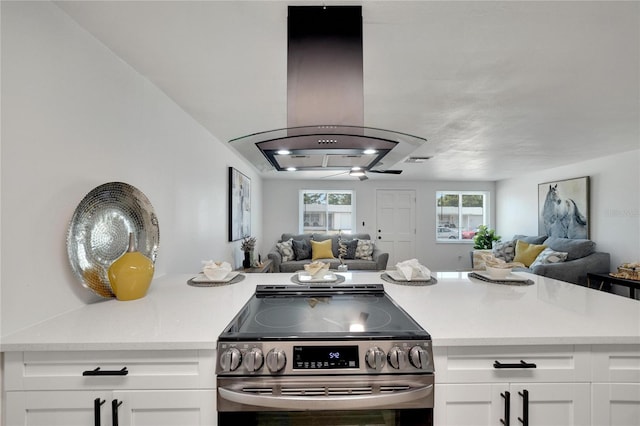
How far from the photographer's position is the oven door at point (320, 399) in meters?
0.87

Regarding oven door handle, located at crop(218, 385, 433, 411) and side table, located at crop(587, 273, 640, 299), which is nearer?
oven door handle, located at crop(218, 385, 433, 411)

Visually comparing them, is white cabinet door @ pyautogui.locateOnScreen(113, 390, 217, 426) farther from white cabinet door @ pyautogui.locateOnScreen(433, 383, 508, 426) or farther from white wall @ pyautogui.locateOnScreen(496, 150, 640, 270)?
white wall @ pyautogui.locateOnScreen(496, 150, 640, 270)

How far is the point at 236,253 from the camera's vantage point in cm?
352

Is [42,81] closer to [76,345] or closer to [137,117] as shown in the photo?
[137,117]

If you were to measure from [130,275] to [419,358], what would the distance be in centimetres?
126

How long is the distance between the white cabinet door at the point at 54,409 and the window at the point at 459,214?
22.4ft

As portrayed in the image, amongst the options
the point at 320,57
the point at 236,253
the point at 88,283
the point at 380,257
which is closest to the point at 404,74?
the point at 320,57

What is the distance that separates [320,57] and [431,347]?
1166 millimetres

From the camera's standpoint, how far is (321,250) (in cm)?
520

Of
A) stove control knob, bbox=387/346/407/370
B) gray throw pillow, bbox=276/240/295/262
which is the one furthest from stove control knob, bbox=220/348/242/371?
gray throw pillow, bbox=276/240/295/262

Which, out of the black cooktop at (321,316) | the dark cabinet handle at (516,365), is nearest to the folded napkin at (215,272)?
the black cooktop at (321,316)

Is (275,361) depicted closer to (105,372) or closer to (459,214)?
(105,372)

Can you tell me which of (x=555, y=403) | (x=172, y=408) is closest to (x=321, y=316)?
(x=172, y=408)

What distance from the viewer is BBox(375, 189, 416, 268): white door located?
6578 mm
